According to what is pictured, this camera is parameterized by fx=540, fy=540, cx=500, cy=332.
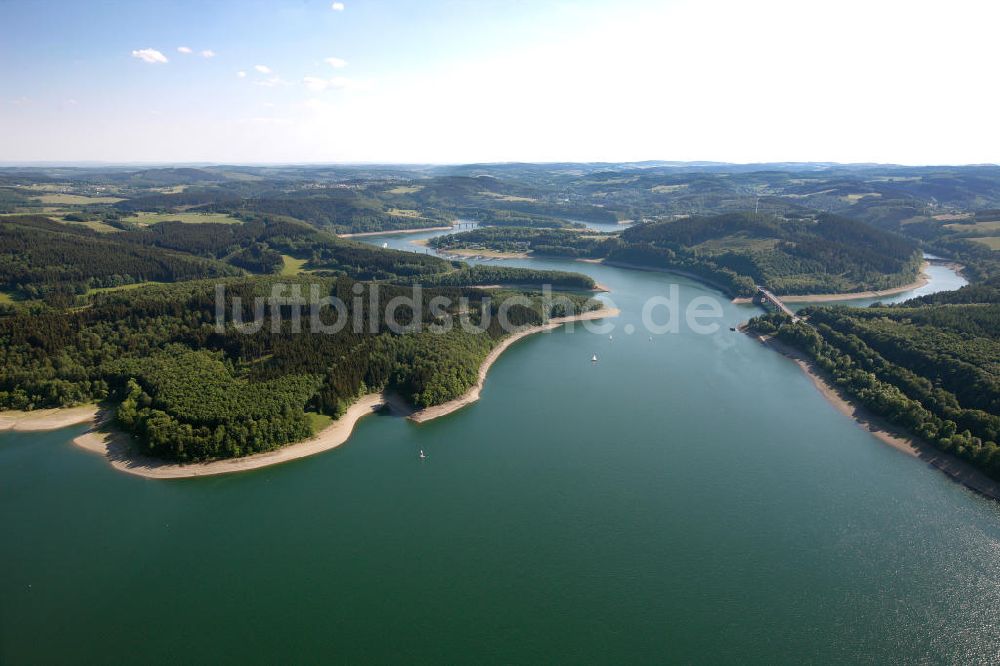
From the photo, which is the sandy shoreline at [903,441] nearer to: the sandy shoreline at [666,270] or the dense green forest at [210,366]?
the dense green forest at [210,366]

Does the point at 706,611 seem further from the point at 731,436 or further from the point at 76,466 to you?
the point at 76,466

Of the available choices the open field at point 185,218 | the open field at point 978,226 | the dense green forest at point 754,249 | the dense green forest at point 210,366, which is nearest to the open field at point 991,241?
the open field at point 978,226


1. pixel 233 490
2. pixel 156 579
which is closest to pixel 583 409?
pixel 233 490

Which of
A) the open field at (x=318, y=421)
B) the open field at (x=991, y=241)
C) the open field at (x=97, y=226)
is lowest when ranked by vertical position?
the open field at (x=318, y=421)

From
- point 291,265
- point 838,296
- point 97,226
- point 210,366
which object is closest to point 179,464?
point 210,366

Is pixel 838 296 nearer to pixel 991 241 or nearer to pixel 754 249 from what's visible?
pixel 754 249
